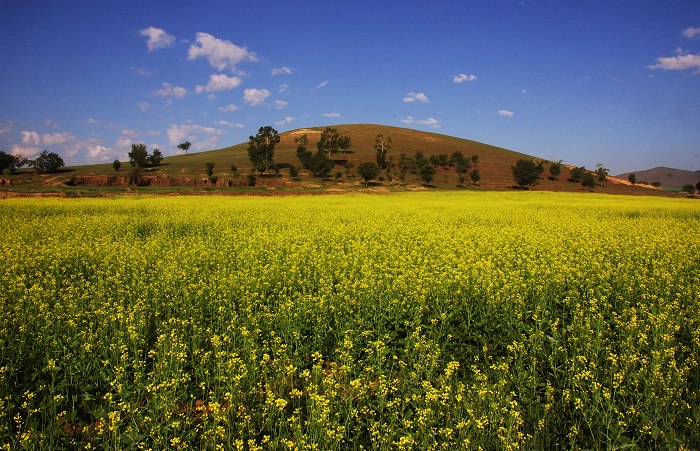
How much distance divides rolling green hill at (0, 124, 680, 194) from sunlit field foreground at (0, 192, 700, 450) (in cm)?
4925

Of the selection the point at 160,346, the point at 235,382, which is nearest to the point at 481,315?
the point at 235,382

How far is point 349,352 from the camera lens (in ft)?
17.2

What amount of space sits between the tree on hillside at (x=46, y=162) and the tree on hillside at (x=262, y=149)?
49176 millimetres

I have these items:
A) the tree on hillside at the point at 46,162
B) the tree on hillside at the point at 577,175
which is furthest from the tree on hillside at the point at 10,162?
the tree on hillside at the point at 577,175

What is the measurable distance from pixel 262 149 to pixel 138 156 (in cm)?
3269

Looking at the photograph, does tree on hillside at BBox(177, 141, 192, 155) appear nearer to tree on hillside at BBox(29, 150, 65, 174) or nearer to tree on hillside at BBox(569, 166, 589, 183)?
tree on hillside at BBox(29, 150, 65, 174)

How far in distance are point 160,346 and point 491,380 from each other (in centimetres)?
452

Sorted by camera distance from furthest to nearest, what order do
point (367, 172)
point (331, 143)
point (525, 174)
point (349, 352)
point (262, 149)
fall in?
1. point (331, 143)
2. point (262, 149)
3. point (525, 174)
4. point (367, 172)
5. point (349, 352)

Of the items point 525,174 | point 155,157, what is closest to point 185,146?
point 155,157

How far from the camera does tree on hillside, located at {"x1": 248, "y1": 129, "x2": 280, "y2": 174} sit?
9631 cm

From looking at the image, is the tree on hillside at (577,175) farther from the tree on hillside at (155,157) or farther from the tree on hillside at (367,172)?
the tree on hillside at (155,157)

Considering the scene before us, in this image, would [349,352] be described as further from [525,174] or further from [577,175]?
[577,175]

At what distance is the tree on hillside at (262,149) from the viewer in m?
96.3

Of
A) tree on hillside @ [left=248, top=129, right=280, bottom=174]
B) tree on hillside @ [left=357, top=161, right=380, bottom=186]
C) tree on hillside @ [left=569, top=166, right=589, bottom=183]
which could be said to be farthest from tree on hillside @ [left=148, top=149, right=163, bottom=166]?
tree on hillside @ [left=569, top=166, right=589, bottom=183]
